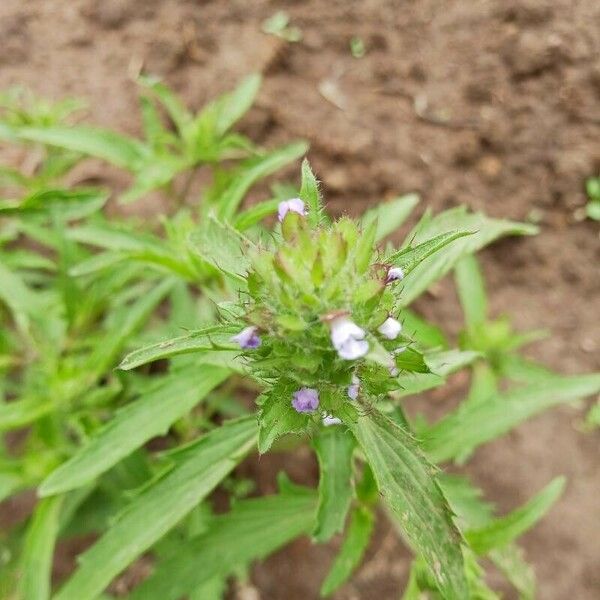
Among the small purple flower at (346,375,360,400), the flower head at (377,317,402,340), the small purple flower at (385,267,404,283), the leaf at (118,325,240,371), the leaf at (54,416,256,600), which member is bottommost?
the leaf at (54,416,256,600)

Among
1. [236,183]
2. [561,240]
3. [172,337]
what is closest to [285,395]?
[172,337]

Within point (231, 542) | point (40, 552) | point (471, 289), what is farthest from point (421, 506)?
point (471, 289)

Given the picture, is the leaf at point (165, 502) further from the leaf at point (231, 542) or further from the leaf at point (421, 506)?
the leaf at point (421, 506)

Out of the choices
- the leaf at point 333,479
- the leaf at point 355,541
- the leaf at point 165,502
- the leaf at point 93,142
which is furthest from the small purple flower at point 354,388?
the leaf at point 93,142

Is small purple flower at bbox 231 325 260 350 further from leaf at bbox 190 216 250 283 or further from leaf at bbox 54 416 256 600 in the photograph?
leaf at bbox 54 416 256 600

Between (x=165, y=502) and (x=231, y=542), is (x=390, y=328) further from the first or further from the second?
(x=231, y=542)

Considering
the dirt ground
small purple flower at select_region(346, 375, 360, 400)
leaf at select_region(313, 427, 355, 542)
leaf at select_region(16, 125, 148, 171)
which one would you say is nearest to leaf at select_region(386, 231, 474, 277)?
small purple flower at select_region(346, 375, 360, 400)
